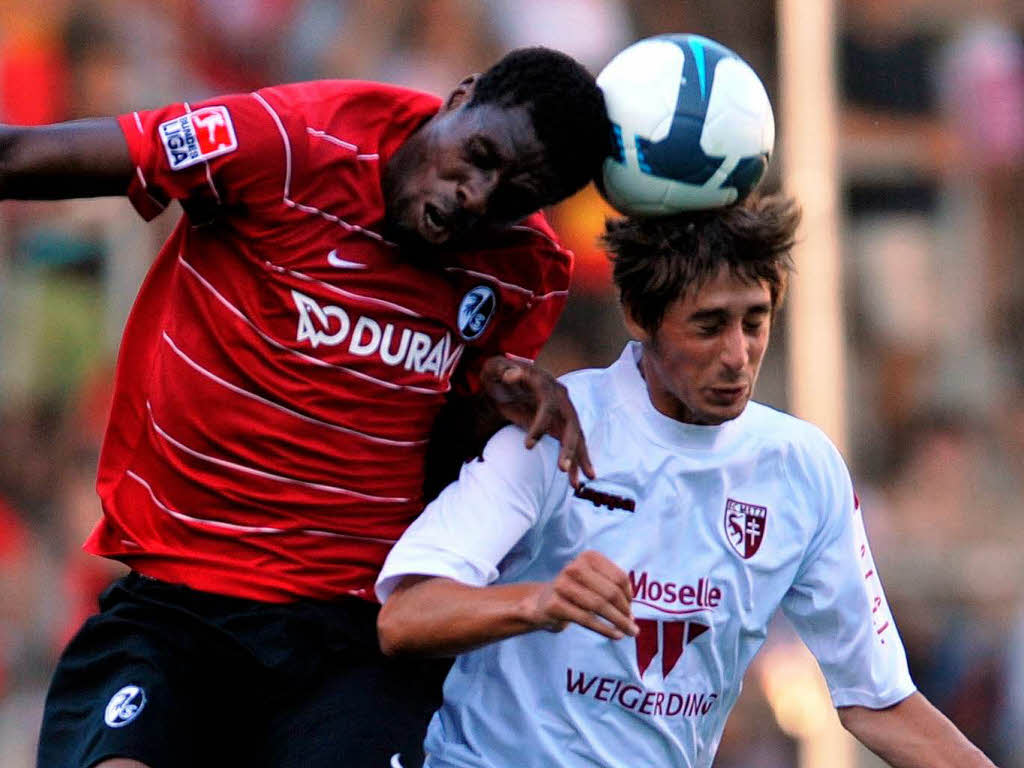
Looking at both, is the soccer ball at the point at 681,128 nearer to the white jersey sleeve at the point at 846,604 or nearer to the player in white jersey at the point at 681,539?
the player in white jersey at the point at 681,539

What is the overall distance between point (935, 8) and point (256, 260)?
8425 millimetres

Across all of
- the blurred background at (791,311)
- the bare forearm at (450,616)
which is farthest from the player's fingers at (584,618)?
the blurred background at (791,311)

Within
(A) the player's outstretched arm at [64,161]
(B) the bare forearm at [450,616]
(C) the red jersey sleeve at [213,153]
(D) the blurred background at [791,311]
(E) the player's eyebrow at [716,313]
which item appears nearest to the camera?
(B) the bare forearm at [450,616]

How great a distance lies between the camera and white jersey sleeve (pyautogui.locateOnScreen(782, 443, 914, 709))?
166 inches

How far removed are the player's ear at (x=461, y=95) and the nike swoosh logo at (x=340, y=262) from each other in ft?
1.27

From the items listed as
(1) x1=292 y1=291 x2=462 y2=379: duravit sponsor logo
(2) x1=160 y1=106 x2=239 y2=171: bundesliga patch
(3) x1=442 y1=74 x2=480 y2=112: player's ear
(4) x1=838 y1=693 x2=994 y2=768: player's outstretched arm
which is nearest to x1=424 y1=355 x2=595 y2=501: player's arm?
(1) x1=292 y1=291 x2=462 y2=379: duravit sponsor logo

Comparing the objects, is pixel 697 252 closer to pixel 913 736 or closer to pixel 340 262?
pixel 340 262

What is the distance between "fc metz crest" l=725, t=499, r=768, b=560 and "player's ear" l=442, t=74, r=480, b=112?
1.06 m

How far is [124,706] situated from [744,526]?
1.40m

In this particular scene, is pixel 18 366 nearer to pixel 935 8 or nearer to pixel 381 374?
pixel 381 374

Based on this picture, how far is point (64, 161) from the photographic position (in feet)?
12.4

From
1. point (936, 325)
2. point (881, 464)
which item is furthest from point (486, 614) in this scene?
point (936, 325)

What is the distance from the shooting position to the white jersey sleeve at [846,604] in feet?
13.9

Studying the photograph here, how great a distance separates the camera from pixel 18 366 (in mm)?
8648
